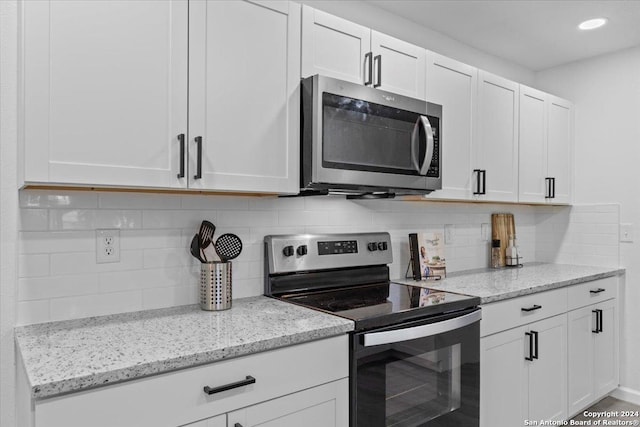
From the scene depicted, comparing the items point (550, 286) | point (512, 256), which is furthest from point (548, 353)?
point (512, 256)

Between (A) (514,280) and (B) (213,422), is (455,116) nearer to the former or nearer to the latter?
(A) (514,280)

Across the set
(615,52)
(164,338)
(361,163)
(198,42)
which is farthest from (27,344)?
(615,52)

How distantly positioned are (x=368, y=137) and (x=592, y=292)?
1.99 m

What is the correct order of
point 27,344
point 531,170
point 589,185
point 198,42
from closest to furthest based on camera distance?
point 27,344
point 198,42
point 531,170
point 589,185

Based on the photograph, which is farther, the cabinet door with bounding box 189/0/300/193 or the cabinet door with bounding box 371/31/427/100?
the cabinet door with bounding box 371/31/427/100

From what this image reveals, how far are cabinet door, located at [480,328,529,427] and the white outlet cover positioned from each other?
143 cm

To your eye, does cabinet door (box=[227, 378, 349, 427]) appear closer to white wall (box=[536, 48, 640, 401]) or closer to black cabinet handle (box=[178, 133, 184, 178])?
black cabinet handle (box=[178, 133, 184, 178])

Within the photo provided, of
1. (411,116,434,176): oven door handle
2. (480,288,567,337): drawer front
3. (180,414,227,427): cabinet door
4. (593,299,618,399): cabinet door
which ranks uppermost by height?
(411,116,434,176): oven door handle

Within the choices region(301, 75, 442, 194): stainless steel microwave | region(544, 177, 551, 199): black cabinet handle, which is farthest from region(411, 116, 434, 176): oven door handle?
region(544, 177, 551, 199): black cabinet handle

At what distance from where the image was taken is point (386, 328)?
1694 mm

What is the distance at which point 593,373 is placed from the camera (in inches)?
116

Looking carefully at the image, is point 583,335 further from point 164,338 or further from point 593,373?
point 164,338

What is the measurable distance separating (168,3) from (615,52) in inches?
125

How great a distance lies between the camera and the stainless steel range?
5.41ft
